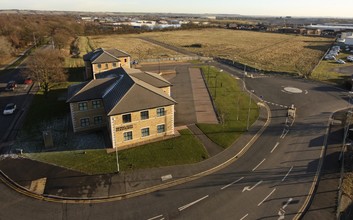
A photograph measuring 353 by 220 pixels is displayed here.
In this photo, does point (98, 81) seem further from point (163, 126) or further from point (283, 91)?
point (283, 91)

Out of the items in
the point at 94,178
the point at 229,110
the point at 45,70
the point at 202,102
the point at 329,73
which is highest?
the point at 45,70

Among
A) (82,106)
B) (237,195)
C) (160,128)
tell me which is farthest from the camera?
(82,106)

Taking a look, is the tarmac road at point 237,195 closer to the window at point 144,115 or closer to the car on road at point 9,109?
the window at point 144,115

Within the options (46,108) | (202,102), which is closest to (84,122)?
(46,108)

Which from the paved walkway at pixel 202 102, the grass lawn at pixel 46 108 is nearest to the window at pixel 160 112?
the paved walkway at pixel 202 102

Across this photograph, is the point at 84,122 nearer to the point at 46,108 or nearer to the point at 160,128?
the point at 160,128

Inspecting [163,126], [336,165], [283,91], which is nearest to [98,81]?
[163,126]
